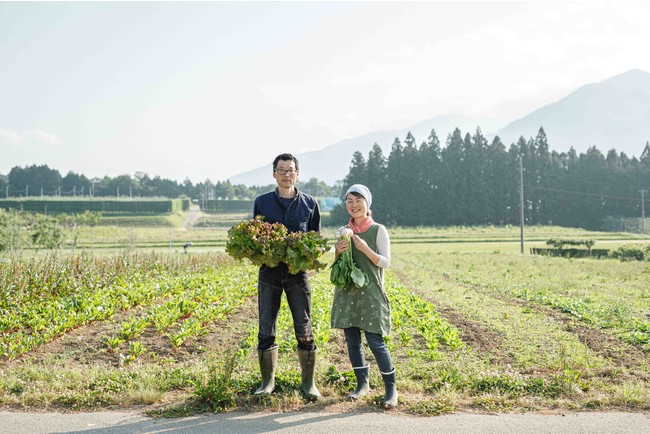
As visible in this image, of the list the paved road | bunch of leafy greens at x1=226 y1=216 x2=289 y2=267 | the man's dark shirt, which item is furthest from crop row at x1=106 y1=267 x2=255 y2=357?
the man's dark shirt

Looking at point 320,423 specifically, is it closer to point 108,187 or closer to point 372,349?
point 372,349

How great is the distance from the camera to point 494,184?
263ft

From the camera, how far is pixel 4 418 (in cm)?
500

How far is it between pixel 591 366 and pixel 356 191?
3641mm

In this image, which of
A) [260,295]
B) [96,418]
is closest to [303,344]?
[260,295]

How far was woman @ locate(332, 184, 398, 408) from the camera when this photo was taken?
539 centimetres

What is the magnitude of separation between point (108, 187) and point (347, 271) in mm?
157823

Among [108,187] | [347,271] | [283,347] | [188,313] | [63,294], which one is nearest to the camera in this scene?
[347,271]

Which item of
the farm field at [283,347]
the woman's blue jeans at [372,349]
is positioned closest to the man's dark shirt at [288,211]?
the woman's blue jeans at [372,349]

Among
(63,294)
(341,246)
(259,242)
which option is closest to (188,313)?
(63,294)

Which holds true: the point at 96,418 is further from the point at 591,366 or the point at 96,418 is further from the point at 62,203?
the point at 62,203

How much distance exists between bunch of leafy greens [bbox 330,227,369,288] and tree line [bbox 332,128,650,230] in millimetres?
72929

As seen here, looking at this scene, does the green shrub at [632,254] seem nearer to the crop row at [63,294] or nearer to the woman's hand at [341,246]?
the crop row at [63,294]

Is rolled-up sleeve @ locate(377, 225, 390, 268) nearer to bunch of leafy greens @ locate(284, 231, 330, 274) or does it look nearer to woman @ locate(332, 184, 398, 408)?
woman @ locate(332, 184, 398, 408)
